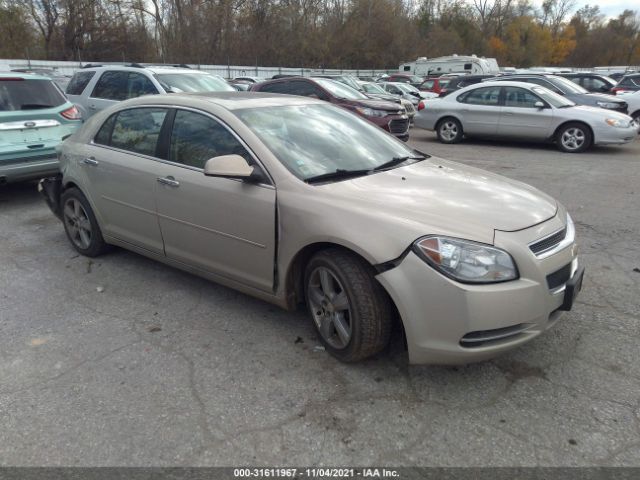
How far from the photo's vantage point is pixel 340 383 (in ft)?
9.36

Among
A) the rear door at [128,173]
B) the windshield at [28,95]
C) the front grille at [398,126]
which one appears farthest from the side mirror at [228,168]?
the front grille at [398,126]

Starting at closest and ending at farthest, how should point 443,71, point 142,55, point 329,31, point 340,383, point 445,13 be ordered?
point 340,383
point 443,71
point 142,55
point 329,31
point 445,13

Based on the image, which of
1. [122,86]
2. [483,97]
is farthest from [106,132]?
[483,97]

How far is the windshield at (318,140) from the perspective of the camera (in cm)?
330

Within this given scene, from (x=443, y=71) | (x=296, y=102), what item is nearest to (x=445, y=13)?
(x=443, y=71)

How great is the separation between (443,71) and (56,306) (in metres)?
32.8

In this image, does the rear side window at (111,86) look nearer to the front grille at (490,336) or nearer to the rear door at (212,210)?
the rear door at (212,210)

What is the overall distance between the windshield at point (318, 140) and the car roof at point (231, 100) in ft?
0.28

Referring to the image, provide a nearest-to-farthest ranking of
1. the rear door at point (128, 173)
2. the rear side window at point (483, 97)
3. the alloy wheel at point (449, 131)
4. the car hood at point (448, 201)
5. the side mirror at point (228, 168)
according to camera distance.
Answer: the car hood at point (448, 201), the side mirror at point (228, 168), the rear door at point (128, 173), the rear side window at point (483, 97), the alloy wheel at point (449, 131)

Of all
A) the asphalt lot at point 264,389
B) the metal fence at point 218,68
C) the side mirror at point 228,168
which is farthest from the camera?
the metal fence at point 218,68

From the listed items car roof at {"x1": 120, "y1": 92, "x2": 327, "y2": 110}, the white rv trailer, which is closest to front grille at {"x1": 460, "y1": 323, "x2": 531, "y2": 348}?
car roof at {"x1": 120, "y1": 92, "x2": 327, "y2": 110}

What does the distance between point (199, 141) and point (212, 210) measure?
57 centimetres

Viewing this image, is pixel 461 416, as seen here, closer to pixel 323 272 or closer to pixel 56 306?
pixel 323 272

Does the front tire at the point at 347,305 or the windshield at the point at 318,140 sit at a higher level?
the windshield at the point at 318,140
